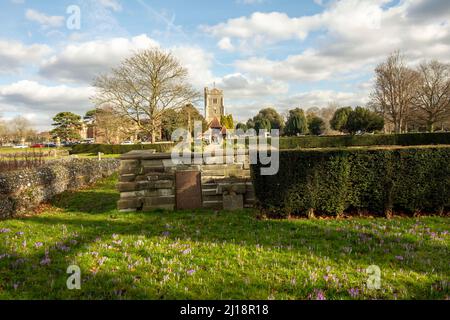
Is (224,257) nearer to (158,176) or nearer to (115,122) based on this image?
(158,176)

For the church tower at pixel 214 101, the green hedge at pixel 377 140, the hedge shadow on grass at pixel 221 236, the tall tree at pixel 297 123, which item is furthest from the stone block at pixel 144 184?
the church tower at pixel 214 101

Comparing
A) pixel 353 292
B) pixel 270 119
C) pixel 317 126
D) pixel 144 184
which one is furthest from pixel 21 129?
pixel 353 292

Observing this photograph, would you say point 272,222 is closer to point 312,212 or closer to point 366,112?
point 312,212

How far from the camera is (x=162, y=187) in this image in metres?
8.41

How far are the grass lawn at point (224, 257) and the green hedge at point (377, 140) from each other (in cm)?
2302

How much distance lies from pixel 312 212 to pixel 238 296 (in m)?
4.35

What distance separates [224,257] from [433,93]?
58934 millimetres

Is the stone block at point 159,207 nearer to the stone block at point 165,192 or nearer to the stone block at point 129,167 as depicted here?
the stone block at point 165,192

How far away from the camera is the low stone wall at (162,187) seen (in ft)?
27.1

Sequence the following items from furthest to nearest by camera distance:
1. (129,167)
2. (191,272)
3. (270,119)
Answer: (270,119)
(129,167)
(191,272)

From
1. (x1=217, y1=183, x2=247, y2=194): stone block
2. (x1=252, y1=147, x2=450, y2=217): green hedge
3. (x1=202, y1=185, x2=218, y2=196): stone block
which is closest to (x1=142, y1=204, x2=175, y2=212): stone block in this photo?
(x1=202, y1=185, x2=218, y2=196): stone block

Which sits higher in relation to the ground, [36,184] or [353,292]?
[36,184]

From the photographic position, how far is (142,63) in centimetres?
3244
